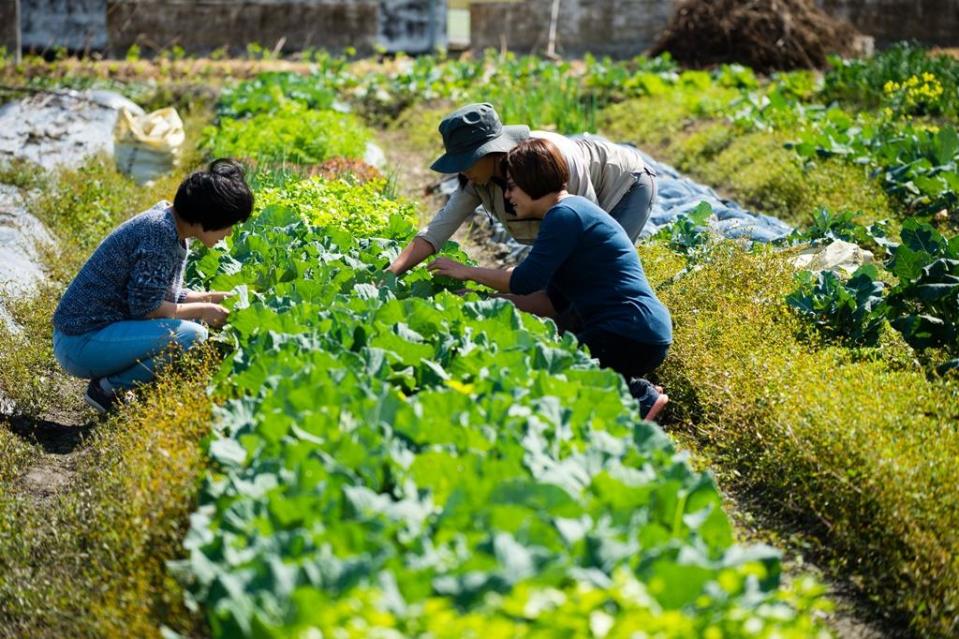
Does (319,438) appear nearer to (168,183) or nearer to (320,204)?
(320,204)

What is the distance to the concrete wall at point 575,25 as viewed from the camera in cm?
1722

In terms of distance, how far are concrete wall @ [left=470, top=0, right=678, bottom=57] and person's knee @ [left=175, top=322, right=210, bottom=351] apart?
43.3ft

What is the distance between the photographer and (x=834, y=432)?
4188 millimetres

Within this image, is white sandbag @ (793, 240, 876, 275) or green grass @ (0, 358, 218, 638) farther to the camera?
white sandbag @ (793, 240, 876, 275)

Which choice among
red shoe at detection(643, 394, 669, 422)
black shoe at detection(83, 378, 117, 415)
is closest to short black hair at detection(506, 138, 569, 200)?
red shoe at detection(643, 394, 669, 422)

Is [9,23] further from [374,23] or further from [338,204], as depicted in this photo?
[338,204]

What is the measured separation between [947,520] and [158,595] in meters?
2.54

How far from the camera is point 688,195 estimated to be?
810cm

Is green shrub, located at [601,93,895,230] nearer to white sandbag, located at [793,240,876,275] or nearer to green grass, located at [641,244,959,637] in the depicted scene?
white sandbag, located at [793,240,876,275]

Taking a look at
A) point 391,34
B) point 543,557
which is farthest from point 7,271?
point 391,34

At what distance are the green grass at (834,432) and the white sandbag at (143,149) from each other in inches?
204

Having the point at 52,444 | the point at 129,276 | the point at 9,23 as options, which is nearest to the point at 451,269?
the point at 129,276

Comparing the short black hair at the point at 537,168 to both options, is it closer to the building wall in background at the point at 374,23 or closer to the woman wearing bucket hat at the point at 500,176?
the woman wearing bucket hat at the point at 500,176

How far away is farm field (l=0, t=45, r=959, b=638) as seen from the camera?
2.55 meters
